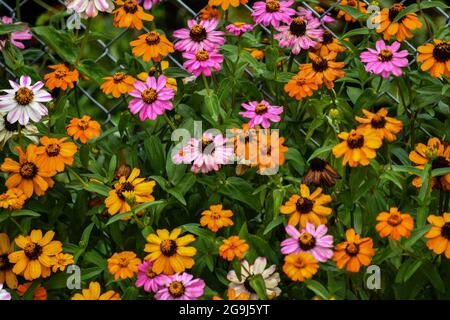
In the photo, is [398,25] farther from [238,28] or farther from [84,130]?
[84,130]

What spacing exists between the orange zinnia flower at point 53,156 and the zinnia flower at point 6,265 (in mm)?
152

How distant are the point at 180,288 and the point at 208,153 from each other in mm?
260

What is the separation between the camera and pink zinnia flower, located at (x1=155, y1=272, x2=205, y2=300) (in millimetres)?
1456

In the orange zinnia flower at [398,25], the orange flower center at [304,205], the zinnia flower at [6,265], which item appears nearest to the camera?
the orange flower center at [304,205]

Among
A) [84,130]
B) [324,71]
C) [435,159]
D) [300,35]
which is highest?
[300,35]

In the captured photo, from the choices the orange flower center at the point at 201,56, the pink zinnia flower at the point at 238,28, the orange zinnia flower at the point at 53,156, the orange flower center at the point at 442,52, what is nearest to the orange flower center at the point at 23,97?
the orange zinnia flower at the point at 53,156

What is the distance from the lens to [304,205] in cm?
152

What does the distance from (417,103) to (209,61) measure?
1.32 feet

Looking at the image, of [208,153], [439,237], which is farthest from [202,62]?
[439,237]

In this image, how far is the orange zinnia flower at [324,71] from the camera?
1709 mm

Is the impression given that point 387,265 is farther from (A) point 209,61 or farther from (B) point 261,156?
(A) point 209,61

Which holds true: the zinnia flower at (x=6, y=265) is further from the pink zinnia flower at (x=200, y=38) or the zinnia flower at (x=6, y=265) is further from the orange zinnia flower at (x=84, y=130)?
the pink zinnia flower at (x=200, y=38)

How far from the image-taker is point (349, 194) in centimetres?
160

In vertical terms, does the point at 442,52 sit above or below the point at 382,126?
above
